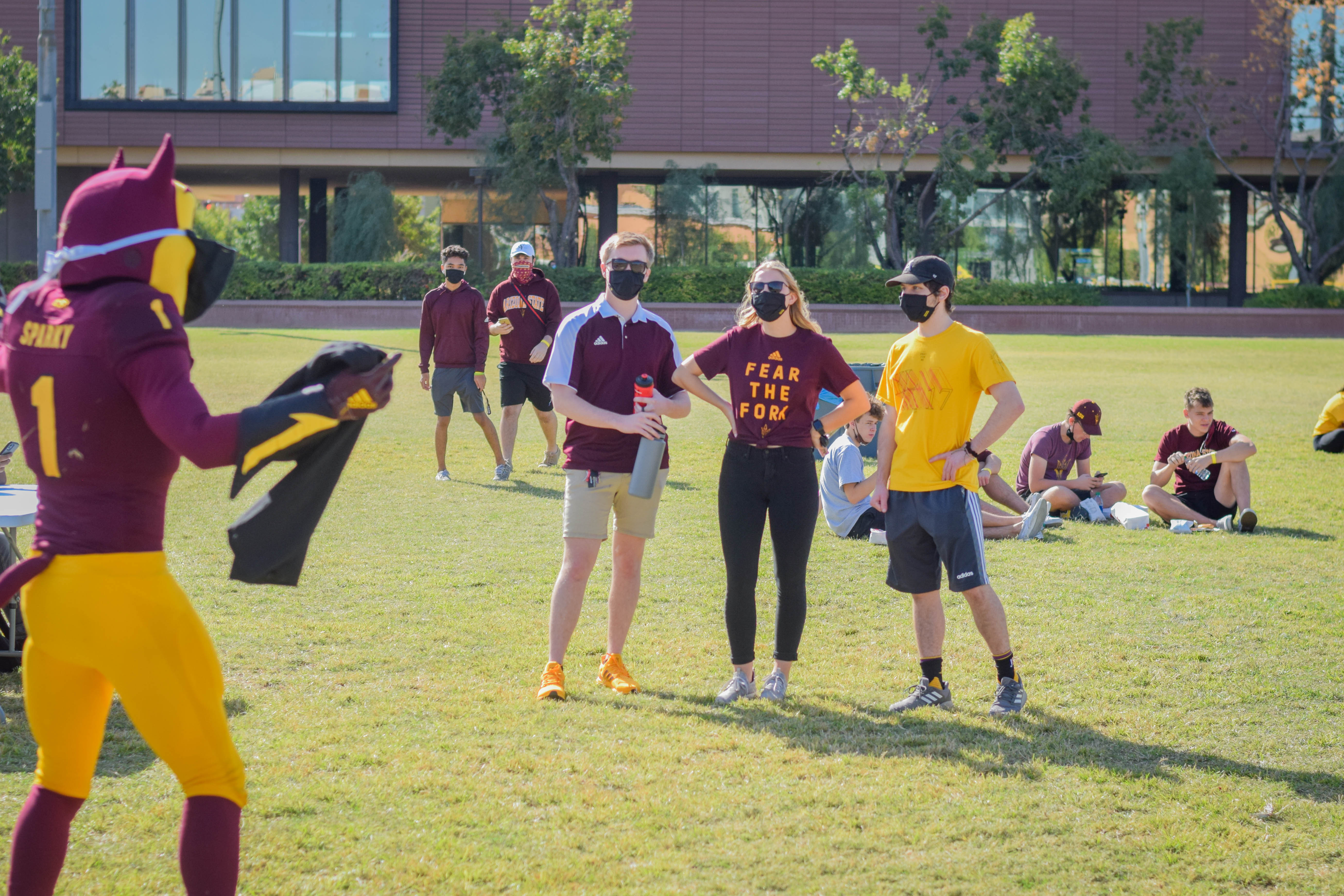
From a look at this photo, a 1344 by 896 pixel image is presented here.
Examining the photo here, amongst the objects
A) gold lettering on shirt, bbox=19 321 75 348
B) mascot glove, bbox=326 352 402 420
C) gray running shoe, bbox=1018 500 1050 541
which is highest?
gold lettering on shirt, bbox=19 321 75 348

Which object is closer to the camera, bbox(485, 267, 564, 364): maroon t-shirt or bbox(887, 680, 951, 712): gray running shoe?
bbox(887, 680, 951, 712): gray running shoe

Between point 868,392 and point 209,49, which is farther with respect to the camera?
point 209,49

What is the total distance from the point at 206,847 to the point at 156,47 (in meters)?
42.6

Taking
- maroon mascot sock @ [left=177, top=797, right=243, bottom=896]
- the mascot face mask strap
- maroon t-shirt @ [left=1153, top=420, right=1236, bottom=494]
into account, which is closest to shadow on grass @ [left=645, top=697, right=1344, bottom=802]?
maroon mascot sock @ [left=177, top=797, right=243, bottom=896]

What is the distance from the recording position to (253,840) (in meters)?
3.94

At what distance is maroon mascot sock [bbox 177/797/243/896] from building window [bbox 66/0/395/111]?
40.0m

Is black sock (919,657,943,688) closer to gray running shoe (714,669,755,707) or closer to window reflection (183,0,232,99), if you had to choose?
gray running shoe (714,669,755,707)

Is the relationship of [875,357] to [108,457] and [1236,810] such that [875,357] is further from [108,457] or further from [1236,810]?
[108,457]

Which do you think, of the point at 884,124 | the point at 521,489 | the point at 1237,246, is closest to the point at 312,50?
the point at 884,124

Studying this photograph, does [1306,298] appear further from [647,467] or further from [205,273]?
[205,273]

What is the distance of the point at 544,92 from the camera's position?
116ft

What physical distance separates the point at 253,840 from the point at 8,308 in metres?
1.88

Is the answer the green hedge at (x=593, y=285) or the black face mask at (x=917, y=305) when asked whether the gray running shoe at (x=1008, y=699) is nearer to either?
the black face mask at (x=917, y=305)

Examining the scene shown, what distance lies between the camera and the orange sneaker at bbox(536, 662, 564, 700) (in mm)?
5441
